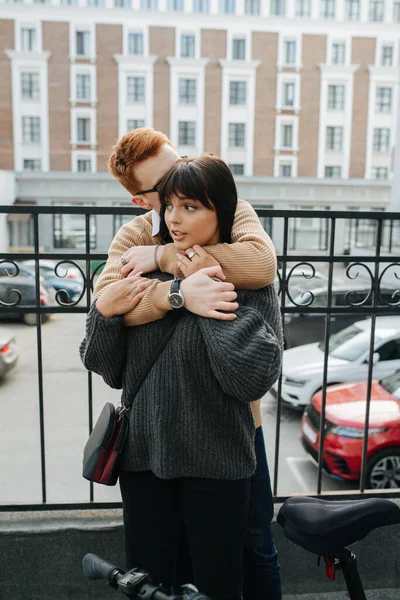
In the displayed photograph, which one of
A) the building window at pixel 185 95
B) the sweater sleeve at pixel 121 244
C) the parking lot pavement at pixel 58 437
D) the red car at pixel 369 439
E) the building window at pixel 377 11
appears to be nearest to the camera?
the sweater sleeve at pixel 121 244

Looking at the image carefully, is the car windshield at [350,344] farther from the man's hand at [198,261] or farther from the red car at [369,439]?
the man's hand at [198,261]

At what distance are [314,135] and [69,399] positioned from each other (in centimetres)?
3628

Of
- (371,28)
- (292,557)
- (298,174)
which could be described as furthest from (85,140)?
(292,557)

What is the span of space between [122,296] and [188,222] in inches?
10.2

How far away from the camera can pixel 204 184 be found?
4.71ft

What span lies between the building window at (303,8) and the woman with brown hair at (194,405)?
4608 cm

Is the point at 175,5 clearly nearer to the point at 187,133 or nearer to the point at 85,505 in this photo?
the point at 187,133

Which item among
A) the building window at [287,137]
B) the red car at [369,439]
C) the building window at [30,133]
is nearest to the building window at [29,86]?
the building window at [30,133]

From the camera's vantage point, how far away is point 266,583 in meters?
1.83

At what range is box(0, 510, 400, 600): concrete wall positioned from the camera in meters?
2.35

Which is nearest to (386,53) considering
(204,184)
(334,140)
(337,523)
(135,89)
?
(334,140)

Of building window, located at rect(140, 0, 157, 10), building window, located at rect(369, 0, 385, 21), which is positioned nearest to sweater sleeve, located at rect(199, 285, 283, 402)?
building window, located at rect(140, 0, 157, 10)

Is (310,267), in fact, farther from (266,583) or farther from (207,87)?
(207,87)

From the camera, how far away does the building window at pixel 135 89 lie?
4075cm
